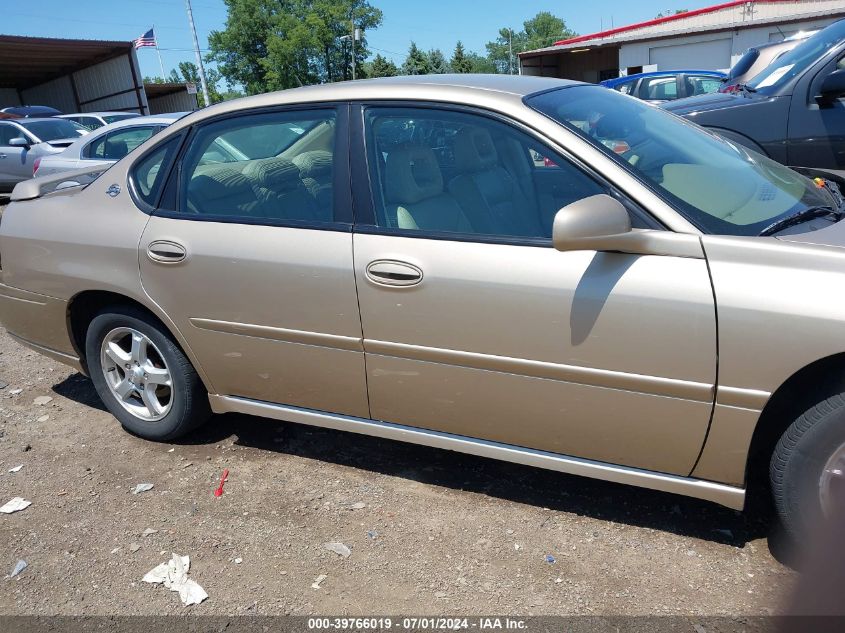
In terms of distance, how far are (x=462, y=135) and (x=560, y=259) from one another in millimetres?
704

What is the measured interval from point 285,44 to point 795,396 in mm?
62918

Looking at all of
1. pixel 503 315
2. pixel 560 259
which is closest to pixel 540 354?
pixel 503 315

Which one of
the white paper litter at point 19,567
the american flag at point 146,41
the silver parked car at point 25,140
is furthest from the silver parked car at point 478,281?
the american flag at point 146,41

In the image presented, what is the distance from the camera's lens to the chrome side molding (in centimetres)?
239

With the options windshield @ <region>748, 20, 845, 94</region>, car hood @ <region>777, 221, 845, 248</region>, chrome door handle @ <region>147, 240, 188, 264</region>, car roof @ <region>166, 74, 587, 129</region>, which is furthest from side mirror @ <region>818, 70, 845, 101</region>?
chrome door handle @ <region>147, 240, 188, 264</region>

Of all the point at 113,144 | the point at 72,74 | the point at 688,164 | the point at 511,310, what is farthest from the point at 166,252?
the point at 72,74

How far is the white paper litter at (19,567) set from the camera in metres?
2.72

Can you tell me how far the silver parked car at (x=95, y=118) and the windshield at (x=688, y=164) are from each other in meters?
11.9

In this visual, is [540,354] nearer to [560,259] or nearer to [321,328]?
[560,259]

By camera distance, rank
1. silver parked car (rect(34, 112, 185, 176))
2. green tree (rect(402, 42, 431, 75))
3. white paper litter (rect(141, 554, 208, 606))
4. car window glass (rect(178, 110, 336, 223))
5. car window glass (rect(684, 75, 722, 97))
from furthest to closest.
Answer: green tree (rect(402, 42, 431, 75)), car window glass (rect(684, 75, 722, 97)), silver parked car (rect(34, 112, 185, 176)), car window glass (rect(178, 110, 336, 223)), white paper litter (rect(141, 554, 208, 606))

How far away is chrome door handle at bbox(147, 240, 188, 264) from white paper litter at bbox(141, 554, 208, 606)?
1.26 m

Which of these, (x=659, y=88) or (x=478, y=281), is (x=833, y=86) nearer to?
(x=478, y=281)

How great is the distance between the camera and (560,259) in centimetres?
240

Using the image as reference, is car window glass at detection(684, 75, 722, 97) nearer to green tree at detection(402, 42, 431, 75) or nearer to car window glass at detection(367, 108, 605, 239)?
car window glass at detection(367, 108, 605, 239)
